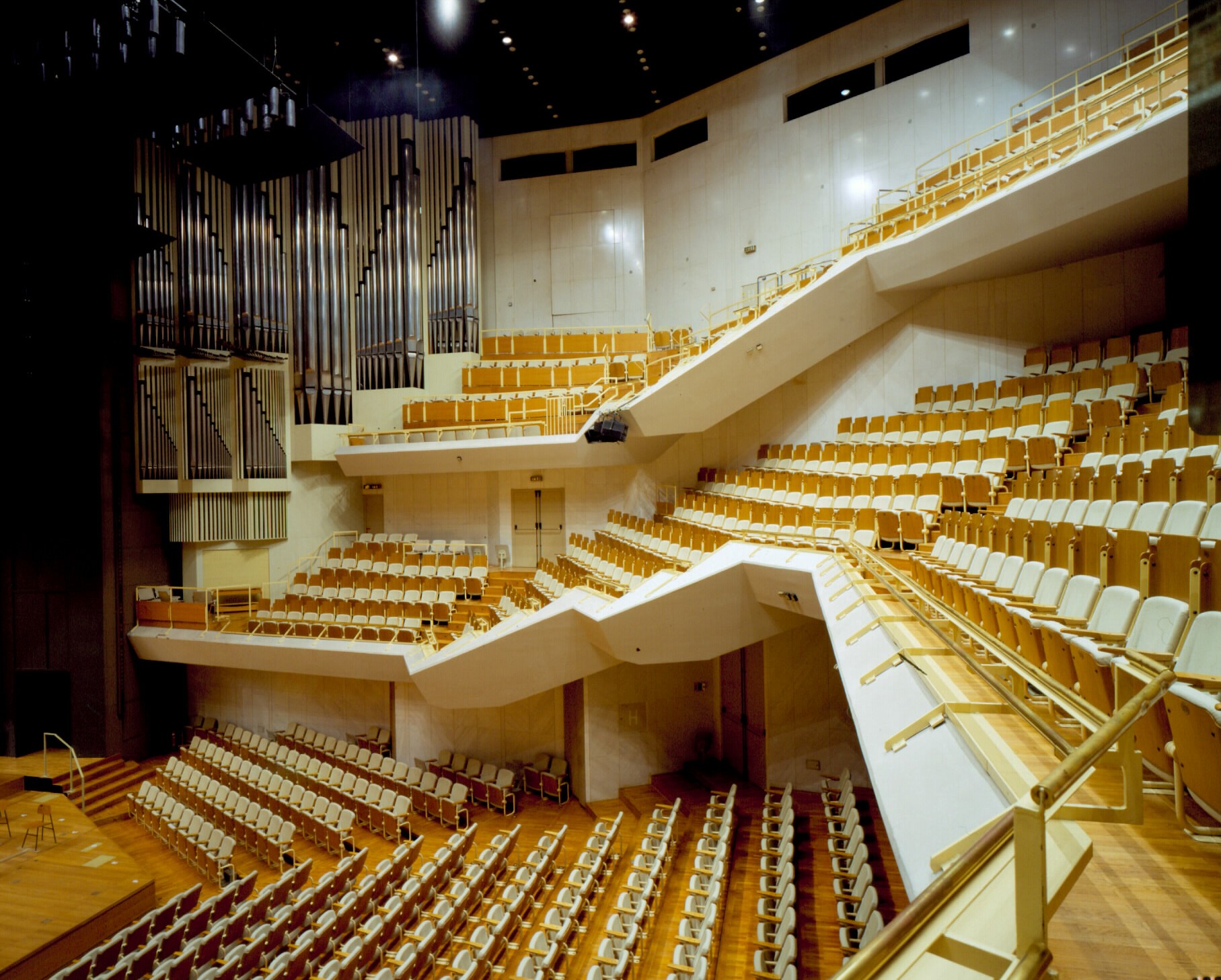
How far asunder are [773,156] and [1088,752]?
9.66 m

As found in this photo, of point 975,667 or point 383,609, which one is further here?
point 383,609

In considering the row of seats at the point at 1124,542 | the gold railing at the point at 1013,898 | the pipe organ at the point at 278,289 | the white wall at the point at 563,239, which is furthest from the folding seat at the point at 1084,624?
the white wall at the point at 563,239

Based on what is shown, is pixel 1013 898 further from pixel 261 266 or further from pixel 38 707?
pixel 38 707

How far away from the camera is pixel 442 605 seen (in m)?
7.49

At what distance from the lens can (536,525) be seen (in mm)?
9492

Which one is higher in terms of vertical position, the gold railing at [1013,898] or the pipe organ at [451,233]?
the pipe organ at [451,233]

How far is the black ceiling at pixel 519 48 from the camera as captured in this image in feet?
26.1

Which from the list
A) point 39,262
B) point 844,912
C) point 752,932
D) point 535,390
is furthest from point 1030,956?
point 39,262

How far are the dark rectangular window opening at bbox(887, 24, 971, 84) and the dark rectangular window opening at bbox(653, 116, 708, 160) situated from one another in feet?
8.40

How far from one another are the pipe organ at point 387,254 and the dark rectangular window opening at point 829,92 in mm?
5178

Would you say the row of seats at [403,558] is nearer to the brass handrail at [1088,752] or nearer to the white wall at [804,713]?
the white wall at [804,713]

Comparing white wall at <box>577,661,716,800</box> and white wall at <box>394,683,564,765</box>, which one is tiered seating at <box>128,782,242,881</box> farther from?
white wall at <box>577,661,716,800</box>

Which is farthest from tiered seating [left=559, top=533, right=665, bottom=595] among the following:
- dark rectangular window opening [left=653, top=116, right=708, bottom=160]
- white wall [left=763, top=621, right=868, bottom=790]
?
dark rectangular window opening [left=653, top=116, right=708, bottom=160]

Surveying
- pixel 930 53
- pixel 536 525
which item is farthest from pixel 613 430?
pixel 930 53
